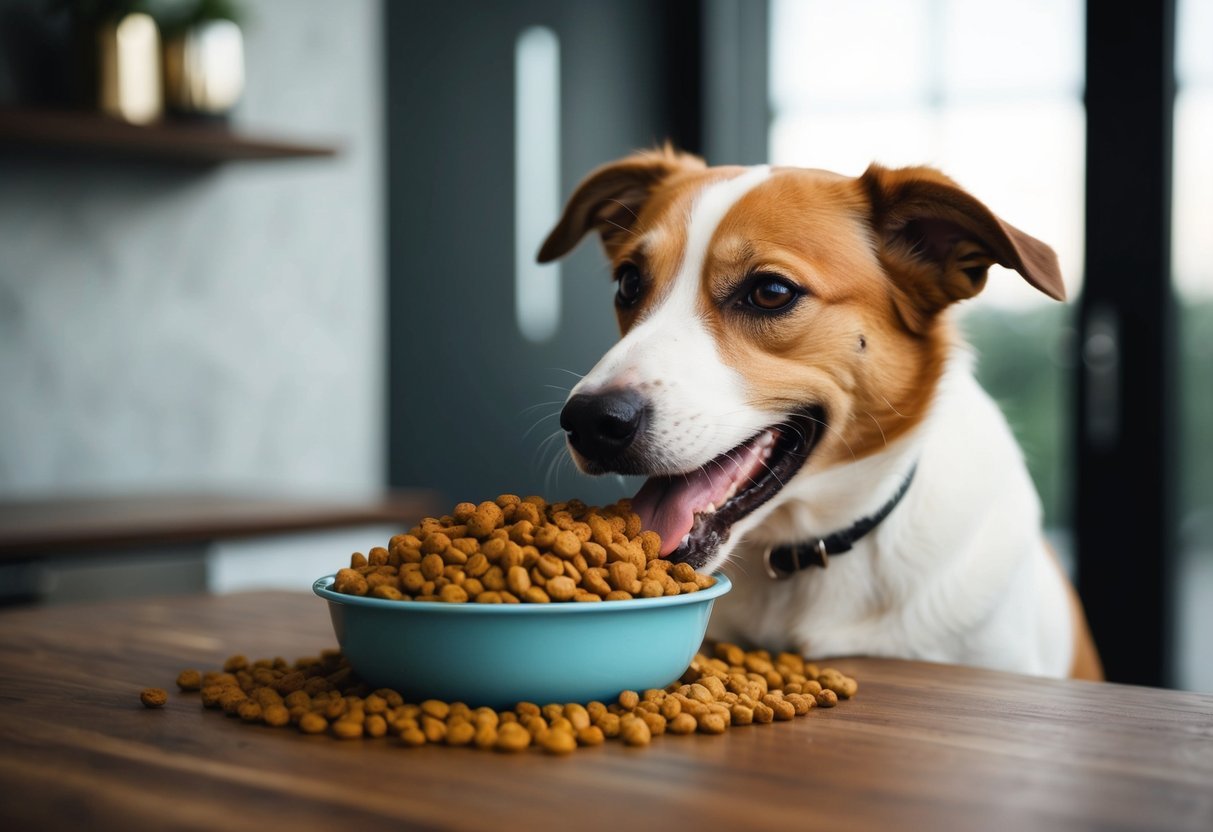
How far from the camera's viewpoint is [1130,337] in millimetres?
3664

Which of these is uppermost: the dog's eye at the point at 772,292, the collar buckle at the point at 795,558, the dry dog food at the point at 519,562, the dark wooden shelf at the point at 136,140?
the dark wooden shelf at the point at 136,140

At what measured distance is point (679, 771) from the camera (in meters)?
0.83

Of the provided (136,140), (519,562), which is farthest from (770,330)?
(136,140)

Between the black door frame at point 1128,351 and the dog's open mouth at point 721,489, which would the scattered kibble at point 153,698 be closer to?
the dog's open mouth at point 721,489

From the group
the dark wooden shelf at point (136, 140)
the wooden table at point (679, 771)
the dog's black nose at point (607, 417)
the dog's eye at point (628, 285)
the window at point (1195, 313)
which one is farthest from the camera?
the window at point (1195, 313)

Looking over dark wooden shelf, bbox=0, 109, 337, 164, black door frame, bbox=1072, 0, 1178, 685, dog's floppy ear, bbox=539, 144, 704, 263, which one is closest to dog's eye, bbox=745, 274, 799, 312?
dog's floppy ear, bbox=539, 144, 704, 263

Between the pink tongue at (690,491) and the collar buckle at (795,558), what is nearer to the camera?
the pink tongue at (690,491)

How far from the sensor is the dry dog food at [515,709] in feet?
2.98

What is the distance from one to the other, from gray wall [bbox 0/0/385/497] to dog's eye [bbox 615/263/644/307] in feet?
6.61

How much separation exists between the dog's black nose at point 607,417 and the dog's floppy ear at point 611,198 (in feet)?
1.88

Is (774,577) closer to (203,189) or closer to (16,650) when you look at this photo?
(16,650)

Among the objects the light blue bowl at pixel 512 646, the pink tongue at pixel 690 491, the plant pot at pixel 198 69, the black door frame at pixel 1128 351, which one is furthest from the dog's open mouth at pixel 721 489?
the black door frame at pixel 1128 351

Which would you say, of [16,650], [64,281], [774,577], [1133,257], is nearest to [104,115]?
[64,281]

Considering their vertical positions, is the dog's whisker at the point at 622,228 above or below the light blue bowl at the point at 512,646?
above
